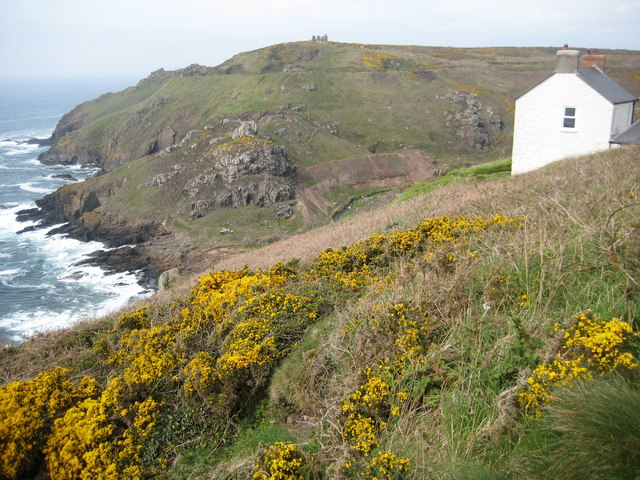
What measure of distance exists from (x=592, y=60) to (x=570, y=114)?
13.0 ft

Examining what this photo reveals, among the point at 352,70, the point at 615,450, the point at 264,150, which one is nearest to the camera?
the point at 615,450

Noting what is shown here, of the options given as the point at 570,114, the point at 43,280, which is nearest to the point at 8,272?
the point at 43,280

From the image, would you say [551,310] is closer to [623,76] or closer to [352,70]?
[623,76]

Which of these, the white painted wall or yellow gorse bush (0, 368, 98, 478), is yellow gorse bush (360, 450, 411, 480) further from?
the white painted wall

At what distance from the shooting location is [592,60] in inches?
848

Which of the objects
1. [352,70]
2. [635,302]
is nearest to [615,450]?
[635,302]

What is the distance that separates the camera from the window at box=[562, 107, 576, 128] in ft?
64.4

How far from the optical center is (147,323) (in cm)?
891

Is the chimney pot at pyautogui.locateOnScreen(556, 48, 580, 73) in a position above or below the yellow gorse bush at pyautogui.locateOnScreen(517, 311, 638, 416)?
above

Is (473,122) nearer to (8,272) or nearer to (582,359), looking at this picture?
(8,272)

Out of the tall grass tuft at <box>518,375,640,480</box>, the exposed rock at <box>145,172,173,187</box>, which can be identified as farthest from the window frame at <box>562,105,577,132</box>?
the exposed rock at <box>145,172,173,187</box>

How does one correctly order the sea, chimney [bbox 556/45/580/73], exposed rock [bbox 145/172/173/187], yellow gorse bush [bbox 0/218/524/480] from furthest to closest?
exposed rock [bbox 145/172/173/187] → the sea → chimney [bbox 556/45/580/73] → yellow gorse bush [bbox 0/218/524/480]

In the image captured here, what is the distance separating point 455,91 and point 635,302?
81080 mm

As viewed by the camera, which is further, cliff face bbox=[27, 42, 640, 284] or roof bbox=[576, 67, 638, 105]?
cliff face bbox=[27, 42, 640, 284]
